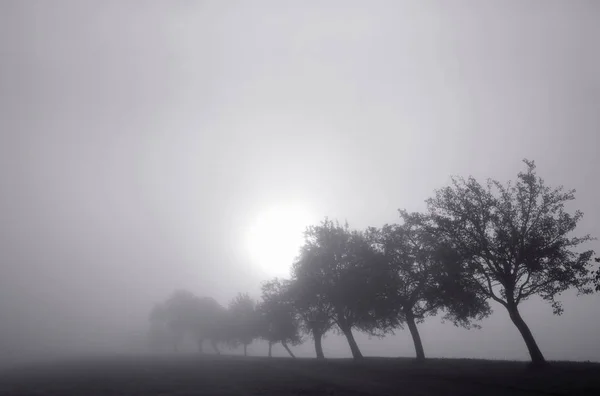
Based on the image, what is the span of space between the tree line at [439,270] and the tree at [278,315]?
0.28m

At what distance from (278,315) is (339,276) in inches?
912

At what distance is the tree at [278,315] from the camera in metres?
61.8

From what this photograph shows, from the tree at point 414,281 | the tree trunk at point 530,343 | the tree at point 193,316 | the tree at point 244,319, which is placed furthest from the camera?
the tree at point 193,316

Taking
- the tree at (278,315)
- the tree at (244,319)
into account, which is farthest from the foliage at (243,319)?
the tree at (278,315)

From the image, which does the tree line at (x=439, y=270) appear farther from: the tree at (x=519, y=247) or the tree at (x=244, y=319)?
the tree at (x=244, y=319)

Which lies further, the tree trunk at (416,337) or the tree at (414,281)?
the tree trunk at (416,337)

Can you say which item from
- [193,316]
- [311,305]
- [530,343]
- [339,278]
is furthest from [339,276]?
[193,316]

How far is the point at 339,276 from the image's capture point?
4566 centimetres

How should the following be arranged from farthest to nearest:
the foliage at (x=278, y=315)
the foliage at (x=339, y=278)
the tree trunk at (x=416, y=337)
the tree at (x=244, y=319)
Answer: the tree at (x=244, y=319) → the foliage at (x=278, y=315) → the foliage at (x=339, y=278) → the tree trunk at (x=416, y=337)

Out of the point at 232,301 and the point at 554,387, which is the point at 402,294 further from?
the point at 232,301

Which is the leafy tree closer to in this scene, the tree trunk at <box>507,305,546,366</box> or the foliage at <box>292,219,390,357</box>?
the foliage at <box>292,219,390,357</box>

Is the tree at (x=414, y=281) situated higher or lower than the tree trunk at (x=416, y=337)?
higher

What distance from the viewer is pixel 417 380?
26.2m

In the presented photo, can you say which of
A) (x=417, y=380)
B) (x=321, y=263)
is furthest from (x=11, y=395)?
(x=321, y=263)
